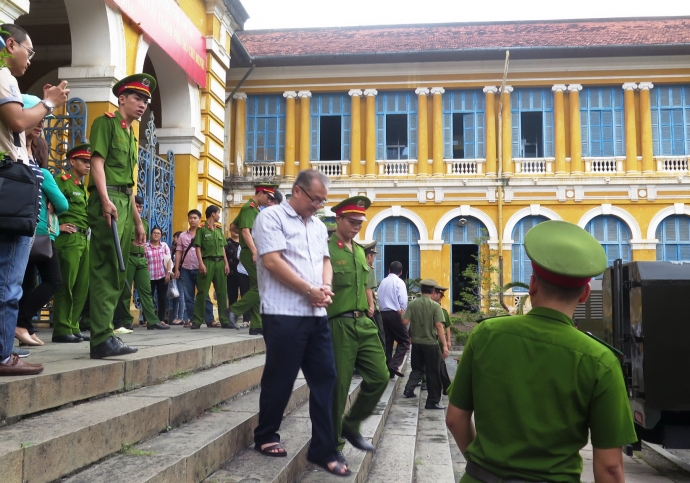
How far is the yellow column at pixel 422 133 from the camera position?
20984mm

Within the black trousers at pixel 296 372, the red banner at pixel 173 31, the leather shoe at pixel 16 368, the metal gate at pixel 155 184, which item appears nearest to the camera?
the leather shoe at pixel 16 368

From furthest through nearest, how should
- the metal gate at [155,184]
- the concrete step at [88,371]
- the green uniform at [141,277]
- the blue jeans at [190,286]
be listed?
the metal gate at [155,184], the blue jeans at [190,286], the green uniform at [141,277], the concrete step at [88,371]

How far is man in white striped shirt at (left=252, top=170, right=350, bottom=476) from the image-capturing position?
388 centimetres

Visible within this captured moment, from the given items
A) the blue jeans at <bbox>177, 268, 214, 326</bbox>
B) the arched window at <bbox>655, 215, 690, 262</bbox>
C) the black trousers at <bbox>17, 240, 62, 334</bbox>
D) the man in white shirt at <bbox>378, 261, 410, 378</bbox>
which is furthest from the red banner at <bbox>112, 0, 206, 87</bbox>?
the arched window at <bbox>655, 215, 690, 262</bbox>

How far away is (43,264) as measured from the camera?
18.2 feet

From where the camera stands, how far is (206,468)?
3.45 meters

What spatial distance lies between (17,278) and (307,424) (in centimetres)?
231

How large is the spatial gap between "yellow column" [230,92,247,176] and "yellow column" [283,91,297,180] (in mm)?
1390

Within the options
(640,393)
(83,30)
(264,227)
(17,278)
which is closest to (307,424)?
(264,227)

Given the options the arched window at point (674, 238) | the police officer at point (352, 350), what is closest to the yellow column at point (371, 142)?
the arched window at point (674, 238)

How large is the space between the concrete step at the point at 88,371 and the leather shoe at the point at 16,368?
57 mm

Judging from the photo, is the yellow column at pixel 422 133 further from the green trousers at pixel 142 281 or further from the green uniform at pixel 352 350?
the green uniform at pixel 352 350

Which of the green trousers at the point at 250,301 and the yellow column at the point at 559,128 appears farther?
the yellow column at the point at 559,128

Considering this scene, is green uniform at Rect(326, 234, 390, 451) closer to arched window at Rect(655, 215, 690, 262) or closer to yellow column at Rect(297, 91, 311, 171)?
yellow column at Rect(297, 91, 311, 171)
